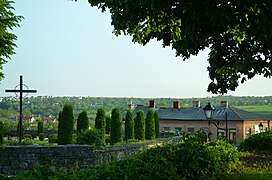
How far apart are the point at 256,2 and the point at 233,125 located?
114 feet

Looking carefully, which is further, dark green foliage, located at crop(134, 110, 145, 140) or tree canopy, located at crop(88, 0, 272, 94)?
dark green foliage, located at crop(134, 110, 145, 140)

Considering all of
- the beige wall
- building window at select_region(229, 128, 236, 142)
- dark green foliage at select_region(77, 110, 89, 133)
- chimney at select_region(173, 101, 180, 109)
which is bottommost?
building window at select_region(229, 128, 236, 142)

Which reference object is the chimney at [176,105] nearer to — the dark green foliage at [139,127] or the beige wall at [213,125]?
the beige wall at [213,125]

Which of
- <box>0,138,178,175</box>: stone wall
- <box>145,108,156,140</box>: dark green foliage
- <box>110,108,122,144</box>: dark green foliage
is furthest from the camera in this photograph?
<box>145,108,156,140</box>: dark green foliage

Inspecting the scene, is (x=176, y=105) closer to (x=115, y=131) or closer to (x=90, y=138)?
(x=115, y=131)

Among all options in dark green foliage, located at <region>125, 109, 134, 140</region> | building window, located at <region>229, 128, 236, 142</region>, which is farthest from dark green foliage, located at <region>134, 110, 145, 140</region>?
building window, located at <region>229, 128, 236, 142</region>

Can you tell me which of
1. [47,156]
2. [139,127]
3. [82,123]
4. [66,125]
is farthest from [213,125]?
[47,156]

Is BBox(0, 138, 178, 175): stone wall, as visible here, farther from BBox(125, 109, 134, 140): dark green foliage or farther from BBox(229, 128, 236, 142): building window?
BBox(229, 128, 236, 142): building window

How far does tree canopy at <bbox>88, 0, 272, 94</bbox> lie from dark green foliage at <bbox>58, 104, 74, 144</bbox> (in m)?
11.9

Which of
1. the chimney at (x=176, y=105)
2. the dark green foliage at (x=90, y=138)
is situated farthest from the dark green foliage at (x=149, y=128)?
the chimney at (x=176, y=105)

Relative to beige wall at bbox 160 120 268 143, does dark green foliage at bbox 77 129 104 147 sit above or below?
above

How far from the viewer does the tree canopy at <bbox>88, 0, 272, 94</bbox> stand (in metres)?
5.73

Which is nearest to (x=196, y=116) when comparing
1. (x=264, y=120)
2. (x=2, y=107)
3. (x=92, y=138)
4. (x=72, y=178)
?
(x=264, y=120)

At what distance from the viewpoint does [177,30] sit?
7.26 metres
